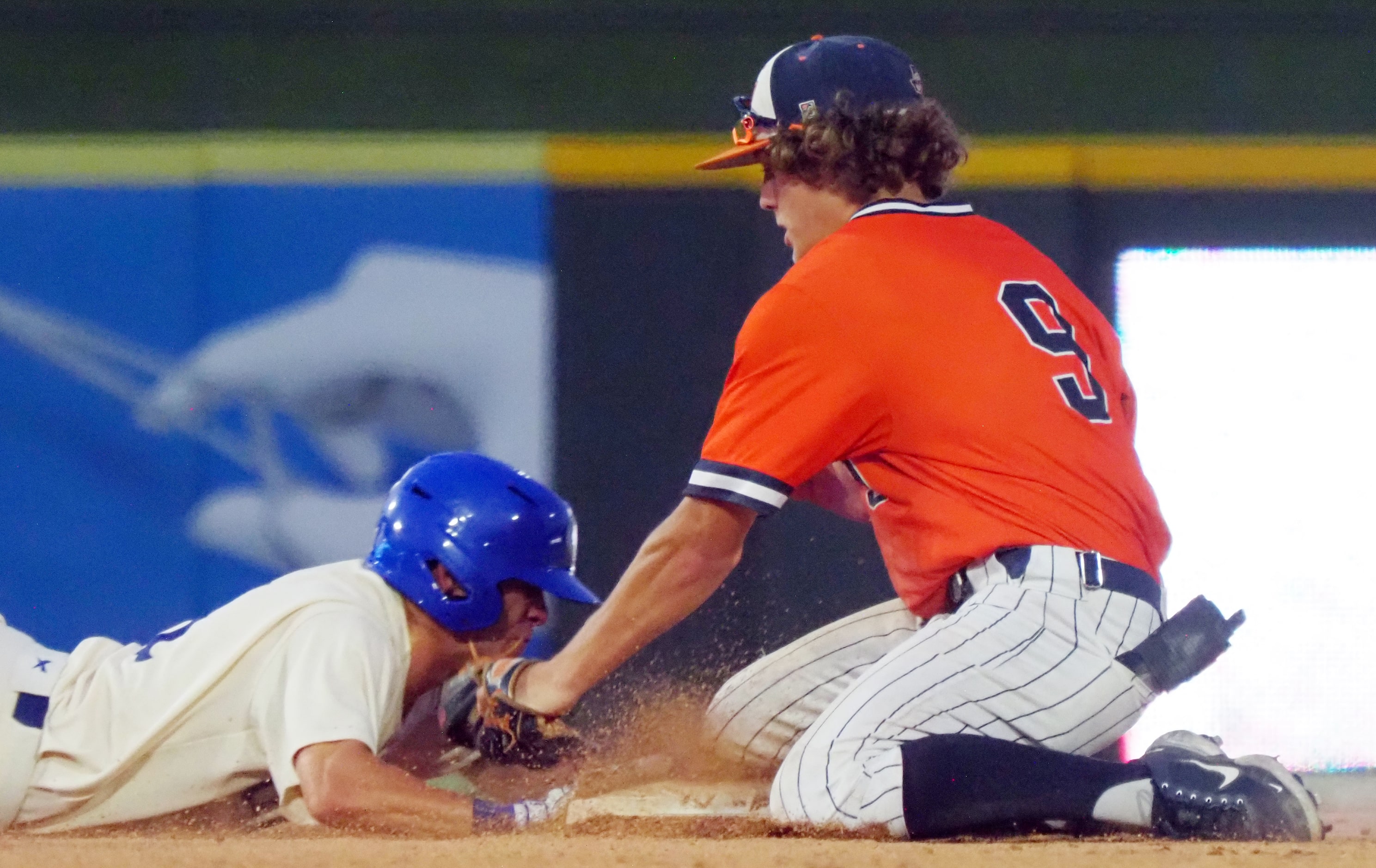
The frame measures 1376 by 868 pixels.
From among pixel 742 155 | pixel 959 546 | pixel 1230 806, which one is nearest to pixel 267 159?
pixel 742 155

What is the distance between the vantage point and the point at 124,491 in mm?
4402

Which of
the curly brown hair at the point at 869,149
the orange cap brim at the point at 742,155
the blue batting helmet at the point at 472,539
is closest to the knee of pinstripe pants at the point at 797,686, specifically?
the blue batting helmet at the point at 472,539

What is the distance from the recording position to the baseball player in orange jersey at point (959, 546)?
219 cm

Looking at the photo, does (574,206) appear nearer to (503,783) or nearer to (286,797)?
(503,783)

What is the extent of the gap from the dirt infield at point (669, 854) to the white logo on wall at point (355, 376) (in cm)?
228

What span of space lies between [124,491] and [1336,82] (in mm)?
4180

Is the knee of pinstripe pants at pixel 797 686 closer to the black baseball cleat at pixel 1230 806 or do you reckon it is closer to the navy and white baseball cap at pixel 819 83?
the black baseball cleat at pixel 1230 806

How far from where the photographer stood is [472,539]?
275 cm

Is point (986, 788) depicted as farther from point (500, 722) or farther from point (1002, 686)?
point (500, 722)

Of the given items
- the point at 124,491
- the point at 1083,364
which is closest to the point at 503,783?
the point at 1083,364

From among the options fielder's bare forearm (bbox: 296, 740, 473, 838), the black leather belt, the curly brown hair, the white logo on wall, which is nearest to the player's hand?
fielder's bare forearm (bbox: 296, 740, 473, 838)

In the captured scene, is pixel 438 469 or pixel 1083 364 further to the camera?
pixel 438 469

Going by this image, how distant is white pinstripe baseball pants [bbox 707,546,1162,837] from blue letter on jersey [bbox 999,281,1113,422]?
282 mm

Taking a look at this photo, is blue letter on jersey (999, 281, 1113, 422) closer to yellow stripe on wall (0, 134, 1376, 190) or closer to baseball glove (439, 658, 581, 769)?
baseball glove (439, 658, 581, 769)
